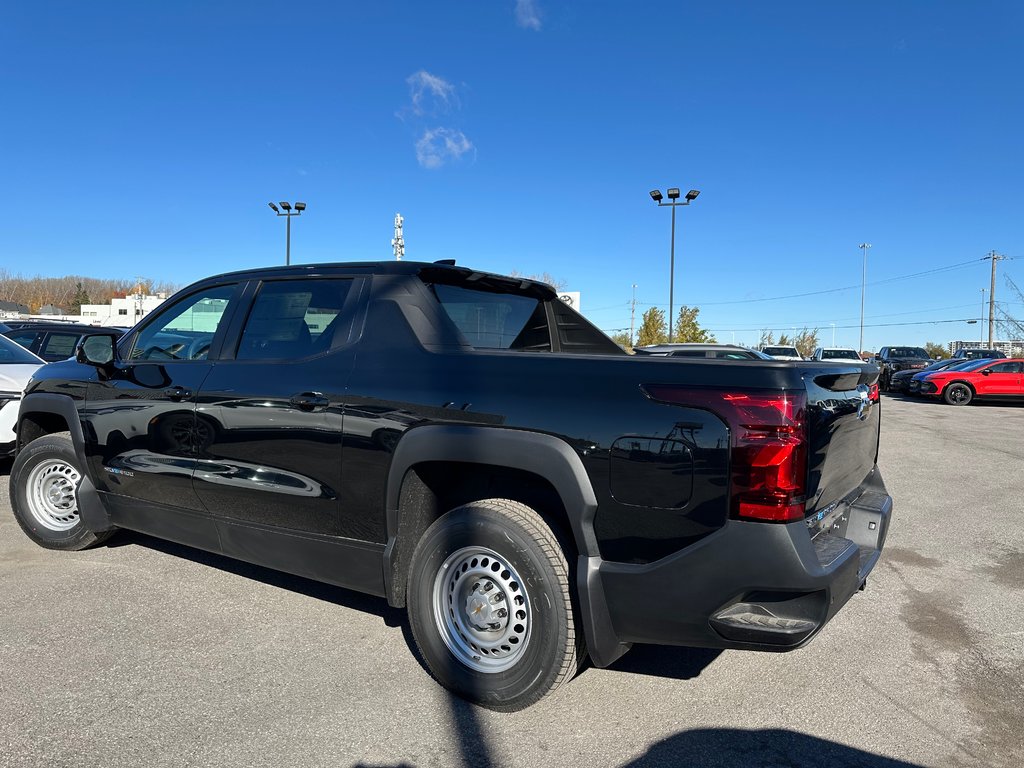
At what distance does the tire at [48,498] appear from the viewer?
15.5 ft

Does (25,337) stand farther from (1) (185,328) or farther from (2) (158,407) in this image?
(2) (158,407)

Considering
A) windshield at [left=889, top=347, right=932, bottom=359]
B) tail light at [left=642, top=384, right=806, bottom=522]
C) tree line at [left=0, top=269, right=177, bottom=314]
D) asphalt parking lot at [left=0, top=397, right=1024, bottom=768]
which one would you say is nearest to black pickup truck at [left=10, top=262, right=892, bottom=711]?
tail light at [left=642, top=384, right=806, bottom=522]

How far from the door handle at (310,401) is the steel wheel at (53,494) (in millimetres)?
2435

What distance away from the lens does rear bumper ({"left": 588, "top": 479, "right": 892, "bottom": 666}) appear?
236 centimetres

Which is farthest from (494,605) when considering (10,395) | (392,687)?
(10,395)

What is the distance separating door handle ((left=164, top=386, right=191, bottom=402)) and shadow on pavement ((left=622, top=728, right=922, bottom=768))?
2839 mm

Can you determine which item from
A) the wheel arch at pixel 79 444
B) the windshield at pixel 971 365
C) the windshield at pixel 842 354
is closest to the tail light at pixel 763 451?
the wheel arch at pixel 79 444

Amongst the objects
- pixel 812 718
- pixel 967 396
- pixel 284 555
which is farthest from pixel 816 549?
pixel 967 396

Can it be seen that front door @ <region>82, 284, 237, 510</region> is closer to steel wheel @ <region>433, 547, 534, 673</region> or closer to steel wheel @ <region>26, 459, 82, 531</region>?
steel wheel @ <region>26, 459, 82, 531</region>

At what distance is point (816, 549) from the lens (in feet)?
8.57

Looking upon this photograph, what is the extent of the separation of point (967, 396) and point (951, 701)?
66.6 ft

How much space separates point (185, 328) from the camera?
4.22 metres

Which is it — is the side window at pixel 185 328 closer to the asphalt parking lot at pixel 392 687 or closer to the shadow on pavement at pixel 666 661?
the asphalt parking lot at pixel 392 687

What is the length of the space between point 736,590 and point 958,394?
21.4m
